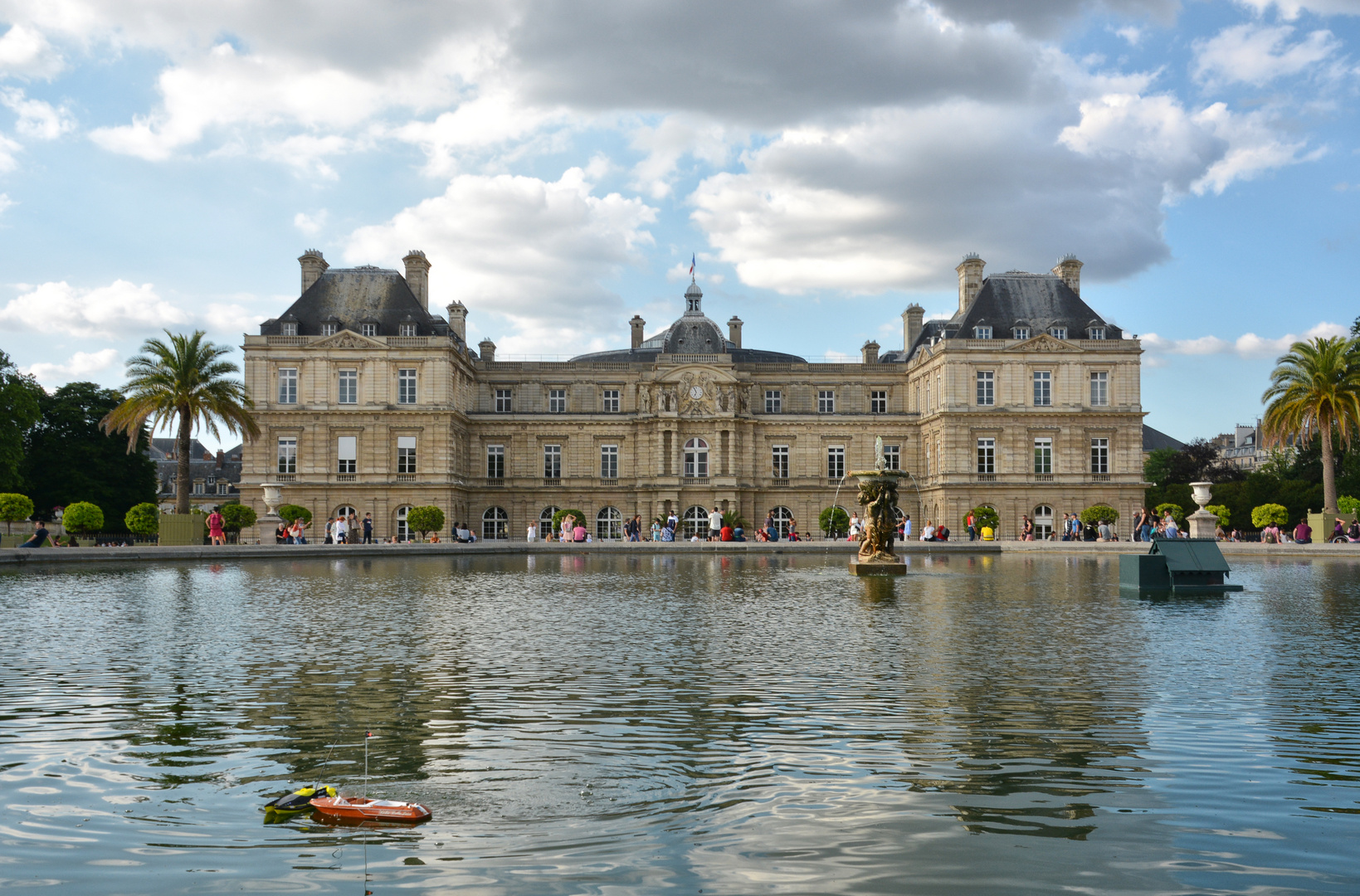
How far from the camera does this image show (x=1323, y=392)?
4888 cm

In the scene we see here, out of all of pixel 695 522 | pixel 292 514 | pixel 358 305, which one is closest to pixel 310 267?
pixel 358 305

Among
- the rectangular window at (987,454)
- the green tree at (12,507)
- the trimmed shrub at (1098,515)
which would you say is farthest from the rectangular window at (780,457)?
the green tree at (12,507)

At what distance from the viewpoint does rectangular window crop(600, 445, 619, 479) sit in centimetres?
6794

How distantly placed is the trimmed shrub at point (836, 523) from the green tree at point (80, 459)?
128ft

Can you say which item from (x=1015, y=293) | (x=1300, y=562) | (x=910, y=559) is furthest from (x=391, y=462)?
(x=1300, y=562)

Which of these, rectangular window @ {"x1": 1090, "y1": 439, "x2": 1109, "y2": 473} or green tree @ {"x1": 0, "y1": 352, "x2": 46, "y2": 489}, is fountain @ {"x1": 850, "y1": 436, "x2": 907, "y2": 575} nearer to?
rectangular window @ {"x1": 1090, "y1": 439, "x2": 1109, "y2": 473}

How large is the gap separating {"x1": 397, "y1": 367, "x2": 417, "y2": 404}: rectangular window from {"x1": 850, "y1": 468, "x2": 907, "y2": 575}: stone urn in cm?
3688

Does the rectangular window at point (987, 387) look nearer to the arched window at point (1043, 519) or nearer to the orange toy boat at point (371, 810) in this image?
the arched window at point (1043, 519)

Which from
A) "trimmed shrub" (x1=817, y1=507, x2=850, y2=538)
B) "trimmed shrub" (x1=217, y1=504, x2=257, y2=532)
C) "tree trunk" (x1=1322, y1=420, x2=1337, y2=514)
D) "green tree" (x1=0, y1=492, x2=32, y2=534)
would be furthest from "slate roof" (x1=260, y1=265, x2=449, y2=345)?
"tree trunk" (x1=1322, y1=420, x2=1337, y2=514)

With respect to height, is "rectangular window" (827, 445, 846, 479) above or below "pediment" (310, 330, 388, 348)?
below

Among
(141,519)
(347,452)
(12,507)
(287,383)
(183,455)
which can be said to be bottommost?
(141,519)

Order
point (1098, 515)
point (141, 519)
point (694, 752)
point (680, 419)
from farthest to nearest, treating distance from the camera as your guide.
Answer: point (680, 419) → point (1098, 515) → point (141, 519) → point (694, 752)

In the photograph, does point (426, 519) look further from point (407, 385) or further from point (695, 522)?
point (695, 522)

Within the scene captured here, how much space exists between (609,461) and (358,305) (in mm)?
17897
